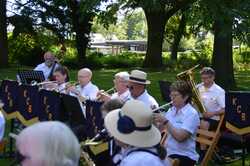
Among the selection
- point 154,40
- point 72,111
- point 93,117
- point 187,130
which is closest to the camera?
point 187,130

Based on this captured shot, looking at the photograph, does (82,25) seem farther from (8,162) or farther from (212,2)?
(8,162)

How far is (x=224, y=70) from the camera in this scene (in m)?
19.5

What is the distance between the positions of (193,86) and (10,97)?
9.13 feet

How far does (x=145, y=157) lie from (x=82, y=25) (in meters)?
32.3

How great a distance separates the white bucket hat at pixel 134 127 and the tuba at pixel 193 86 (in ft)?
12.4

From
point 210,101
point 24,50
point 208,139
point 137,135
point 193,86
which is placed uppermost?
point 137,135

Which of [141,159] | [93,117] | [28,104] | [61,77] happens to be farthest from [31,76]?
[141,159]

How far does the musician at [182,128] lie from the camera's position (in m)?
5.67

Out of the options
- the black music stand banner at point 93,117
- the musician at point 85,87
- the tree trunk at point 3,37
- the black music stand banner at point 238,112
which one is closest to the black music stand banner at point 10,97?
the musician at point 85,87

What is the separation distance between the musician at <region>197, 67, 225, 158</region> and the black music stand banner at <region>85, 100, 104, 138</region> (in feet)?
6.07

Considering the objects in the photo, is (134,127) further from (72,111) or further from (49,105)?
(49,105)

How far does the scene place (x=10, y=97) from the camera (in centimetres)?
859

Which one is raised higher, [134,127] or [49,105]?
[134,127]

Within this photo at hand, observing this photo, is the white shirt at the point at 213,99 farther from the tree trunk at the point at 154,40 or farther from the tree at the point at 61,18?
the tree trunk at the point at 154,40
